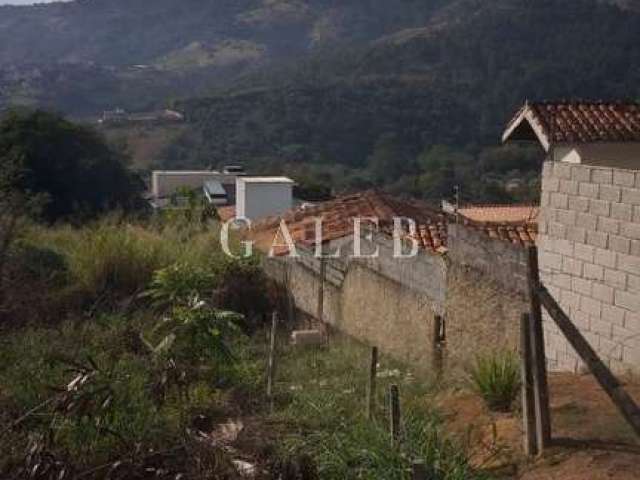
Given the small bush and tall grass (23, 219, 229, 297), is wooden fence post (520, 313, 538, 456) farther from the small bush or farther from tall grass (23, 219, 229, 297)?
tall grass (23, 219, 229, 297)

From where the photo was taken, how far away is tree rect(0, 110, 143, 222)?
21398 millimetres

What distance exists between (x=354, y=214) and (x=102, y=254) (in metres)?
5.14

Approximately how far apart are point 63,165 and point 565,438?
18.9m

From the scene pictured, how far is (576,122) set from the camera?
41.0 feet

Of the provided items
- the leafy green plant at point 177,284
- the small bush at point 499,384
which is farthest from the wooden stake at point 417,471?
the leafy green plant at point 177,284

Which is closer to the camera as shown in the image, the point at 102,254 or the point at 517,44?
the point at 102,254

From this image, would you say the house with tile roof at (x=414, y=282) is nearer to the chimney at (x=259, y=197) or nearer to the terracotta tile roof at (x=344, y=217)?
the terracotta tile roof at (x=344, y=217)

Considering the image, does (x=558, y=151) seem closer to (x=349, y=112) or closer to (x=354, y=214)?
(x=354, y=214)

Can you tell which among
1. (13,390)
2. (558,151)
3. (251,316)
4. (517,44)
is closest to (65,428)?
(13,390)

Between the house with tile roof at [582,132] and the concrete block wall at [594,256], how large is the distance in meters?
4.41

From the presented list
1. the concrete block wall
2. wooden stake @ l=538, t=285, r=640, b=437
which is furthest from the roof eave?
wooden stake @ l=538, t=285, r=640, b=437

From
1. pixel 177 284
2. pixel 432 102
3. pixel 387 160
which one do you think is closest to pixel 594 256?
pixel 177 284

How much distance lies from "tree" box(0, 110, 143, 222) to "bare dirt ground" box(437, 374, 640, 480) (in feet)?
51.9

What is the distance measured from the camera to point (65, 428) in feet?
18.2
